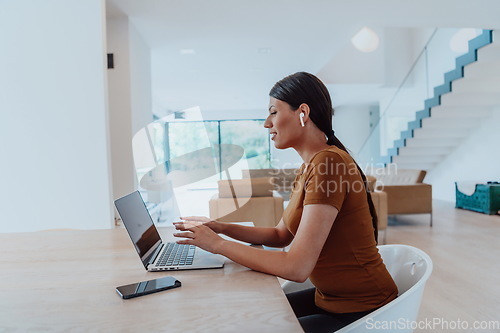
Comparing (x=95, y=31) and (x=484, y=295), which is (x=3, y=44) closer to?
(x=95, y=31)

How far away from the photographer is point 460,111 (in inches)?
253

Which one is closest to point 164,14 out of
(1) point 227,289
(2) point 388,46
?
(1) point 227,289

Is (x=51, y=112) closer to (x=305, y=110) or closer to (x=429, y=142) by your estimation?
(x=305, y=110)

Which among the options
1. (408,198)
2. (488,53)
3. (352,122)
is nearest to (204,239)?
(408,198)

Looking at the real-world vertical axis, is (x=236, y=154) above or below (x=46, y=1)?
below

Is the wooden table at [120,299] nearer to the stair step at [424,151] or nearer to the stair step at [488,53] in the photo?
the stair step at [488,53]

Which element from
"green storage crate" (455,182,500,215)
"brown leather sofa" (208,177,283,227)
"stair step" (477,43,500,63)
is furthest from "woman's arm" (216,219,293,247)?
"stair step" (477,43,500,63)

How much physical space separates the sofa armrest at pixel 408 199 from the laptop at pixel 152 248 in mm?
4099

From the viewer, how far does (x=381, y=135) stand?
761 centimetres

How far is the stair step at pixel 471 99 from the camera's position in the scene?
6.15 m

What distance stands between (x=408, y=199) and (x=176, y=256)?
434 centimetres

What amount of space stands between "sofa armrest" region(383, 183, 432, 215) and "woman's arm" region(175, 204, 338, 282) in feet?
13.7

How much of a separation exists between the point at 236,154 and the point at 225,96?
849 centimetres

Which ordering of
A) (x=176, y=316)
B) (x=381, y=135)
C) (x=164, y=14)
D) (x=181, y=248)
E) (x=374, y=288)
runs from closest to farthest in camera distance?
(x=176, y=316) → (x=374, y=288) → (x=181, y=248) → (x=164, y=14) → (x=381, y=135)
